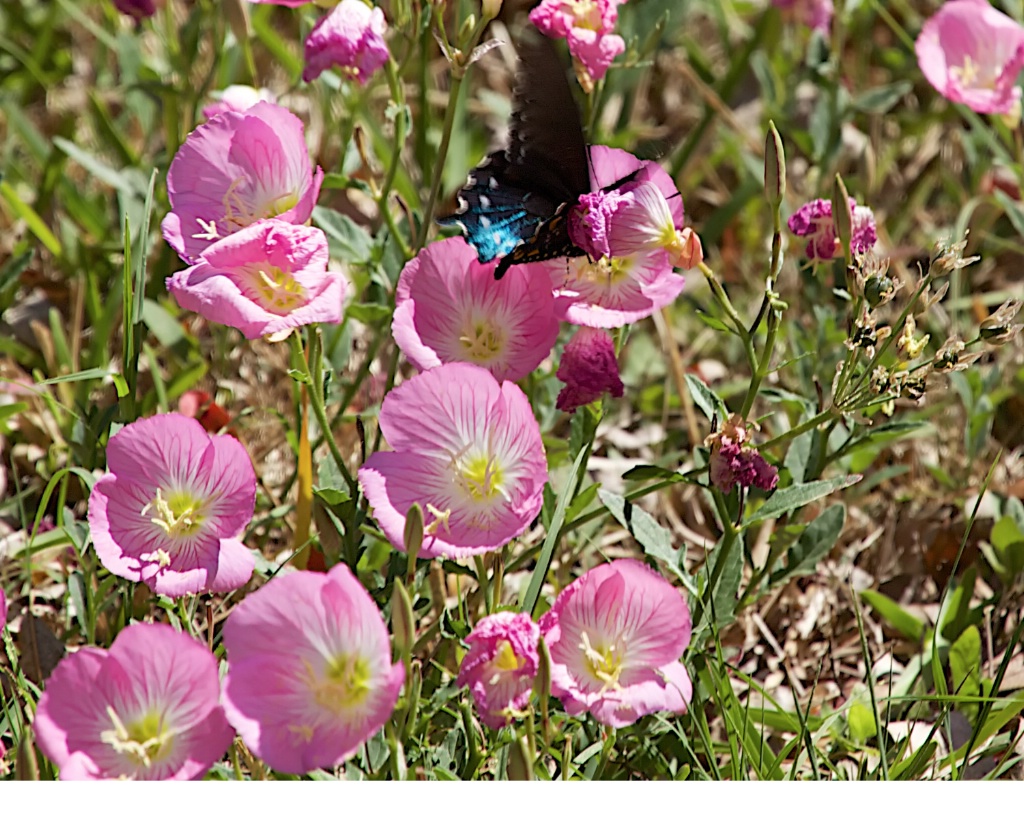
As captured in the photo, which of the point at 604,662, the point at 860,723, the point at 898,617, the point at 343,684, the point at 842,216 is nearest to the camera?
the point at 343,684

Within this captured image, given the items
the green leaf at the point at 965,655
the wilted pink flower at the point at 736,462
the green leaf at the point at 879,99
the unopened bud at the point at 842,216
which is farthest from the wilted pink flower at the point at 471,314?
the green leaf at the point at 879,99

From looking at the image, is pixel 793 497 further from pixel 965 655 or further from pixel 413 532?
pixel 413 532

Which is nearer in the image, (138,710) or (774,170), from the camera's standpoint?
(138,710)

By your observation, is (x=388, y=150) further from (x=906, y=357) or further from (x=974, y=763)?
(x=974, y=763)

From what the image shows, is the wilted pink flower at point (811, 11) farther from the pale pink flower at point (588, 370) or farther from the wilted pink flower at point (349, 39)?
the pale pink flower at point (588, 370)

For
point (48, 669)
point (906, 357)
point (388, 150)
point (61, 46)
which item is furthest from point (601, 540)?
point (61, 46)

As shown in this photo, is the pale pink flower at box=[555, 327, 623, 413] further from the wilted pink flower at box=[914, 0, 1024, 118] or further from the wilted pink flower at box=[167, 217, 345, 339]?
the wilted pink flower at box=[914, 0, 1024, 118]

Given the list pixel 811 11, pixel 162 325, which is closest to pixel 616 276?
pixel 162 325
